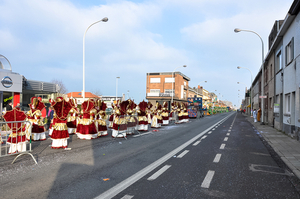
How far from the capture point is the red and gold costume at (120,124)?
10.7 metres

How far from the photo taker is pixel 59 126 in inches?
311

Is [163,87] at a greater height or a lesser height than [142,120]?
greater

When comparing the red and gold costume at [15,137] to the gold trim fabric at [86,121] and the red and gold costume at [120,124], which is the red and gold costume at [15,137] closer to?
the gold trim fabric at [86,121]

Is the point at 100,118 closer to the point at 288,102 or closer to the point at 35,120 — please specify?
the point at 35,120

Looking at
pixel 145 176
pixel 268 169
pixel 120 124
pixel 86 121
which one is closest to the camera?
pixel 145 176

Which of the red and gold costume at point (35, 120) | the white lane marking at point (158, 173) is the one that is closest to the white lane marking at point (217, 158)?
the white lane marking at point (158, 173)

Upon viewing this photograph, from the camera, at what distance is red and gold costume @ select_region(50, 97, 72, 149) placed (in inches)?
309

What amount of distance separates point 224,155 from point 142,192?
4.08 metres

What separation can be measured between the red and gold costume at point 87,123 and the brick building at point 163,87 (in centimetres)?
4482

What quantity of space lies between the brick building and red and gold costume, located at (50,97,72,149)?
47.1 m

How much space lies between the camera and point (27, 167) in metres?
5.39

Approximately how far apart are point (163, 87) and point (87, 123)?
47715 mm

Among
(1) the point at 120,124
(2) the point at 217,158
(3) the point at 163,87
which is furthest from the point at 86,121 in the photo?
(3) the point at 163,87

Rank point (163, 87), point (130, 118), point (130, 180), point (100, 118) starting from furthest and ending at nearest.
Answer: point (163, 87) < point (130, 118) < point (100, 118) < point (130, 180)
